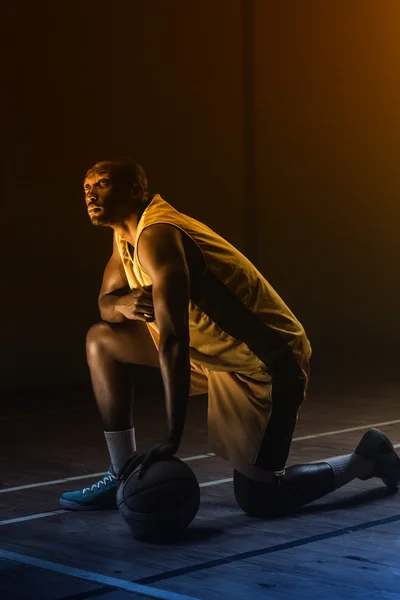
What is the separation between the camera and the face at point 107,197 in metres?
4.26

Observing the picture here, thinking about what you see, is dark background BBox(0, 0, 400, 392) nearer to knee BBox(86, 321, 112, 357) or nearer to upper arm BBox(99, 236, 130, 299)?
upper arm BBox(99, 236, 130, 299)

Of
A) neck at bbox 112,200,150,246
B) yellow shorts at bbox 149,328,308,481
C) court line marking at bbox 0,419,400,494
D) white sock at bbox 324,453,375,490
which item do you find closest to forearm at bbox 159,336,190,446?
yellow shorts at bbox 149,328,308,481

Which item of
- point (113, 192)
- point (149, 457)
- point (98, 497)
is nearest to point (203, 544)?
point (149, 457)

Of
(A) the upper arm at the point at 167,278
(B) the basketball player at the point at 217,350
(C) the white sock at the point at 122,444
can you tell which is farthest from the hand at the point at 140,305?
(C) the white sock at the point at 122,444

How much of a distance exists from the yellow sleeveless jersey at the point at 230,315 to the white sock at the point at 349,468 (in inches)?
16.7

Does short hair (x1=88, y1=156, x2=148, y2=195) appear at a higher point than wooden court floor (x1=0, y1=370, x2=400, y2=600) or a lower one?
higher

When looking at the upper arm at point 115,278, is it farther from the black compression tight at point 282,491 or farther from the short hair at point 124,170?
the black compression tight at point 282,491

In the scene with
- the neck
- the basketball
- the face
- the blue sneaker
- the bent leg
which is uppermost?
the face

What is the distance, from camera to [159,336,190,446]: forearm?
392cm

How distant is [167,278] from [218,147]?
558 centimetres

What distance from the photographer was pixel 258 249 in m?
9.73

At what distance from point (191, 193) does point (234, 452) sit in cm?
513

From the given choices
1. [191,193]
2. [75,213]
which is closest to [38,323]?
[75,213]

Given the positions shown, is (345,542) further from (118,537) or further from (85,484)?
(85,484)
